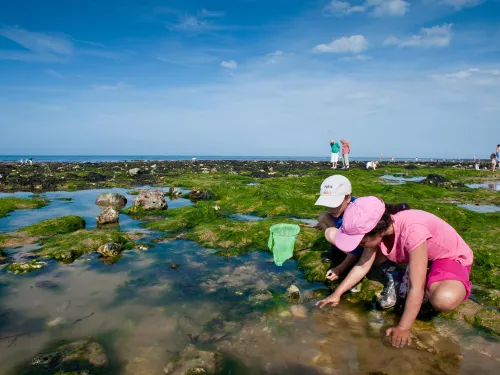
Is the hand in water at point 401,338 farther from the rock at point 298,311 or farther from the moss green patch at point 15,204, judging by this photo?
the moss green patch at point 15,204

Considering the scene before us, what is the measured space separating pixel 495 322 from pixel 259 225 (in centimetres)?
470

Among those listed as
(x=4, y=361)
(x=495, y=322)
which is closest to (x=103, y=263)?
(x=4, y=361)

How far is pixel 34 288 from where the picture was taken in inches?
179

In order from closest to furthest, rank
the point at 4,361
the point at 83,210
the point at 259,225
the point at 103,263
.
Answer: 1. the point at 4,361
2. the point at 103,263
3. the point at 259,225
4. the point at 83,210

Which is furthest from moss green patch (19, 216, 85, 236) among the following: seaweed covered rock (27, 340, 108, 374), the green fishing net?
the green fishing net

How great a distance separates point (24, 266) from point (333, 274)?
16.1 ft

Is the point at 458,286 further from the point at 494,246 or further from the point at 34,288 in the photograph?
the point at 34,288

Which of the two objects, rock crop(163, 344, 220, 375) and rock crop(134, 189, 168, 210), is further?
rock crop(134, 189, 168, 210)

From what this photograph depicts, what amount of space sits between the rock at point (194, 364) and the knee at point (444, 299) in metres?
2.41

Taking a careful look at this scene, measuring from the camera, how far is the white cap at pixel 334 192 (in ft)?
14.5

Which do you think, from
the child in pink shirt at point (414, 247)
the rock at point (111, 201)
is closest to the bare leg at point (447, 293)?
the child in pink shirt at point (414, 247)

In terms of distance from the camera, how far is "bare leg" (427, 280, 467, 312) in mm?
3432

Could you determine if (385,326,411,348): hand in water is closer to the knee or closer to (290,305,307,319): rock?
the knee

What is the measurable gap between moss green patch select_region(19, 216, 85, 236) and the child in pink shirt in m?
6.92
